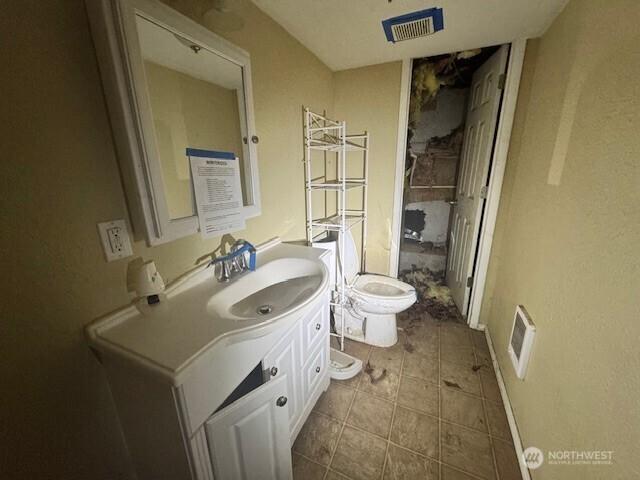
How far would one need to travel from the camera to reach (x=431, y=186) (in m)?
2.76

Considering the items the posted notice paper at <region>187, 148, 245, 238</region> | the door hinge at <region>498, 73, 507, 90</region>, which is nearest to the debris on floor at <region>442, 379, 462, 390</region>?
Answer: the posted notice paper at <region>187, 148, 245, 238</region>

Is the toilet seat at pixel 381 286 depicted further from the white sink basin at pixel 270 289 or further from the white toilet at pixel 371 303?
the white sink basin at pixel 270 289

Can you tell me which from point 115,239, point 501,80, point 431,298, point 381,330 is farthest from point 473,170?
point 115,239

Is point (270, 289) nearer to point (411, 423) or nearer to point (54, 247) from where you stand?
point (54, 247)

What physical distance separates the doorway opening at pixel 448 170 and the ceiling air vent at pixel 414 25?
57 cm

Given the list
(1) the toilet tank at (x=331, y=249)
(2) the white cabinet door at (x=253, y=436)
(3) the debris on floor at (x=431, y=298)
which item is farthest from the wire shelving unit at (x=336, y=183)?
(2) the white cabinet door at (x=253, y=436)

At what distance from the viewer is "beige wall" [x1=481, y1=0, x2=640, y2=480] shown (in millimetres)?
659

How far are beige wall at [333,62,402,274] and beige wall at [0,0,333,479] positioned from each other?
1736 mm

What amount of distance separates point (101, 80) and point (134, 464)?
117cm

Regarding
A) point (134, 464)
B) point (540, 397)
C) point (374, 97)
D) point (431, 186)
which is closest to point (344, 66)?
point (374, 97)

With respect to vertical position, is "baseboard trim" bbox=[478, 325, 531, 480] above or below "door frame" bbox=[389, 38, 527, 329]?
below

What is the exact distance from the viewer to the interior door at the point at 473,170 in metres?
1.75

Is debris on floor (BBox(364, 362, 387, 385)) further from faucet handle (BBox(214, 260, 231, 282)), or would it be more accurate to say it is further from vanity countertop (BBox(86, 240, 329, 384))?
faucet handle (BBox(214, 260, 231, 282))

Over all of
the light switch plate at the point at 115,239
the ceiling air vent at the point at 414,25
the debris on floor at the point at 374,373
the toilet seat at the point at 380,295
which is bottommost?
the debris on floor at the point at 374,373
